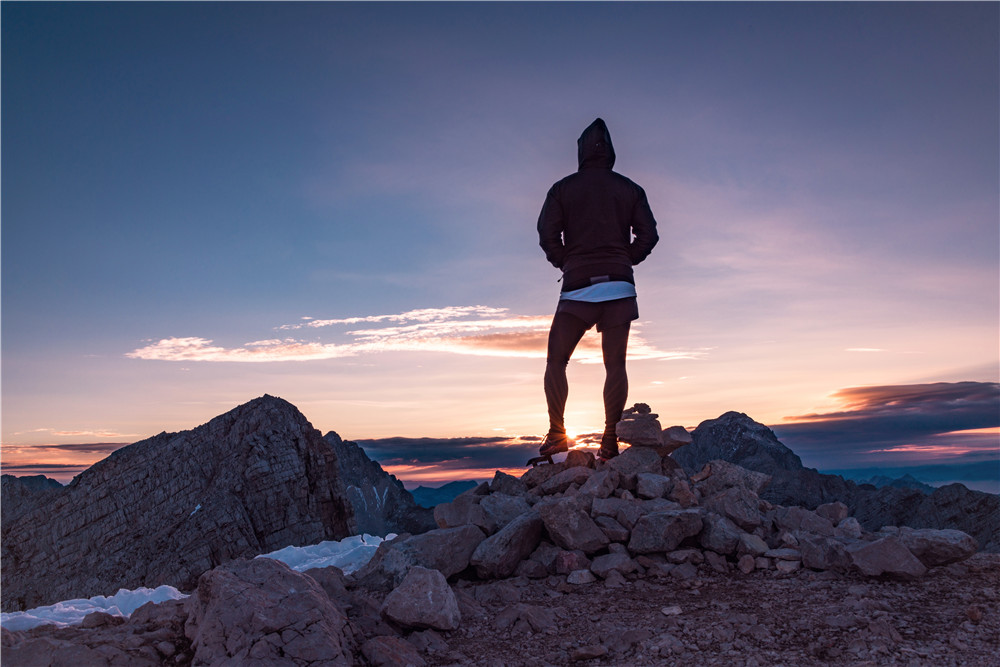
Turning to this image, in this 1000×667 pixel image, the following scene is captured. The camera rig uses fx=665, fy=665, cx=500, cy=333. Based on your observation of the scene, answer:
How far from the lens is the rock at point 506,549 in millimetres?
6781

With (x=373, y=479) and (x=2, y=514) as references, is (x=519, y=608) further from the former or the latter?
(x=373, y=479)

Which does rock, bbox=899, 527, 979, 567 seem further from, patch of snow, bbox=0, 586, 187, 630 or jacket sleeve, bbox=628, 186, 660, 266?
patch of snow, bbox=0, 586, 187, 630

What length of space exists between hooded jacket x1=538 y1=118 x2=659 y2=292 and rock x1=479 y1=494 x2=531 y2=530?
108 inches

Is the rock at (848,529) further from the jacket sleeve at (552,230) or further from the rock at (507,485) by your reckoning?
the jacket sleeve at (552,230)

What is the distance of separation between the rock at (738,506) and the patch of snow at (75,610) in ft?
18.8

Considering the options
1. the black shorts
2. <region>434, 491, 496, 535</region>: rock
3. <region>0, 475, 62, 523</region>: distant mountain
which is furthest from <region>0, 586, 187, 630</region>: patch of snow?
<region>0, 475, 62, 523</region>: distant mountain

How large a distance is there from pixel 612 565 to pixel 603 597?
0.53 meters

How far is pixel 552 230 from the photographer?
866cm

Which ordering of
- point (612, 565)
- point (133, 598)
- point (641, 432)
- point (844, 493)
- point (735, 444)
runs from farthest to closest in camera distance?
point (735, 444), point (844, 493), point (641, 432), point (612, 565), point (133, 598)

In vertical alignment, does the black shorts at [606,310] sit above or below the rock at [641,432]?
above

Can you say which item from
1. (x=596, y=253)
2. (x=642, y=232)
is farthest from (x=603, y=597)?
(x=642, y=232)

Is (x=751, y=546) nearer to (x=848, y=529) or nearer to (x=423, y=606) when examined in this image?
(x=848, y=529)

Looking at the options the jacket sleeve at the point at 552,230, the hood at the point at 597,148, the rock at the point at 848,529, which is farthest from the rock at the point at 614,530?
the hood at the point at 597,148

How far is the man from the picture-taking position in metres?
8.48
